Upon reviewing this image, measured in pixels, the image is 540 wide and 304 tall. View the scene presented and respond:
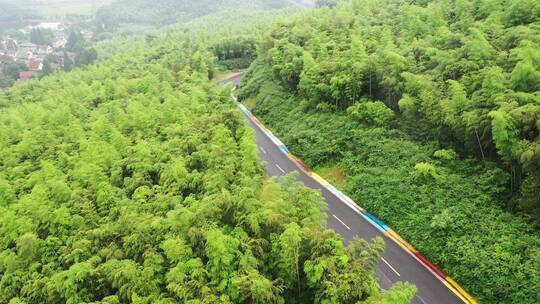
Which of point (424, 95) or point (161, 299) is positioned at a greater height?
point (424, 95)

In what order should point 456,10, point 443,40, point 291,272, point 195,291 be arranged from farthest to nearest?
point 456,10 → point 443,40 → point 291,272 → point 195,291

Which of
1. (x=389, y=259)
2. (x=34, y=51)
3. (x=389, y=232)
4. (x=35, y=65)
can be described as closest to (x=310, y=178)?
(x=389, y=232)

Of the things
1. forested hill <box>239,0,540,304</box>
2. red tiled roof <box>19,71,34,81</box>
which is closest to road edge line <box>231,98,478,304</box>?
forested hill <box>239,0,540,304</box>

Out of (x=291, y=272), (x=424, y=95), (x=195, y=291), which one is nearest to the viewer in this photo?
(x=195, y=291)

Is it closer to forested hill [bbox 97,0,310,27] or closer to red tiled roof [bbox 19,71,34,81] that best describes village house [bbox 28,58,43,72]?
red tiled roof [bbox 19,71,34,81]

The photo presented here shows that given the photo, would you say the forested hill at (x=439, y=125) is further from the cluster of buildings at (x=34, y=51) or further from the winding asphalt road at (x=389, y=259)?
the cluster of buildings at (x=34, y=51)

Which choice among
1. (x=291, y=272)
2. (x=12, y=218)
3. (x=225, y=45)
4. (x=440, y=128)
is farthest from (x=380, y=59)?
(x=225, y=45)

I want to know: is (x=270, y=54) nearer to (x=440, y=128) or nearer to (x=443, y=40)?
(x=443, y=40)

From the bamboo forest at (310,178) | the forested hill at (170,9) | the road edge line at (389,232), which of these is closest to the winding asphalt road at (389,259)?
the bamboo forest at (310,178)
